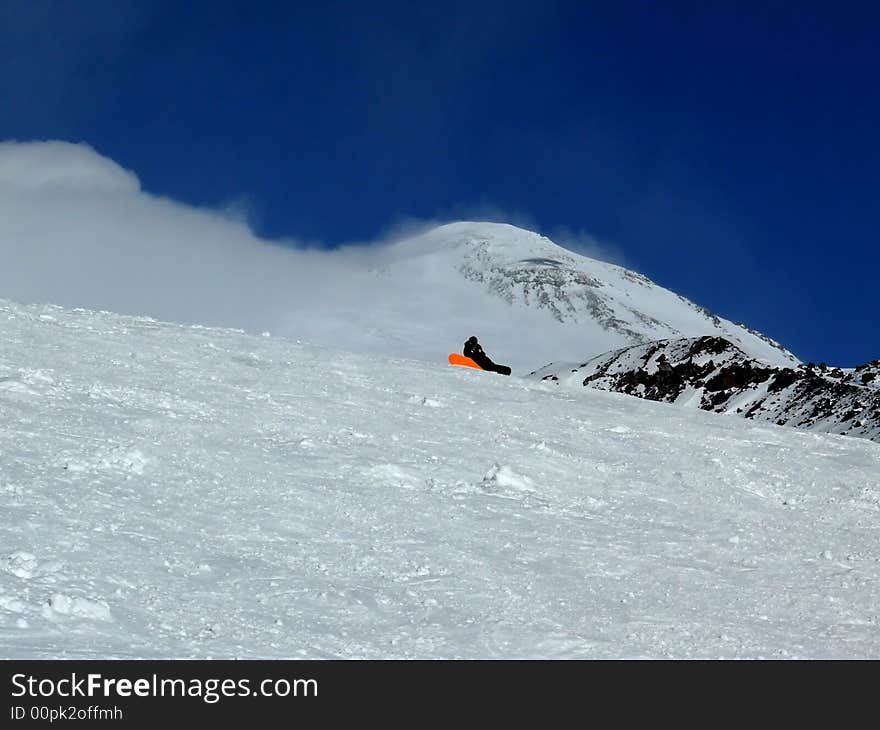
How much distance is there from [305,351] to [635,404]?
25.5ft

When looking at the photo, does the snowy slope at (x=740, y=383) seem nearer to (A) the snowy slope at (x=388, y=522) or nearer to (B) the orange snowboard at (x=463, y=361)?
(B) the orange snowboard at (x=463, y=361)

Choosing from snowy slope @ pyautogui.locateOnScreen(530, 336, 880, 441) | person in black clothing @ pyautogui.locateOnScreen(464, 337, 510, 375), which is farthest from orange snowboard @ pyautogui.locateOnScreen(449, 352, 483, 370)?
snowy slope @ pyautogui.locateOnScreen(530, 336, 880, 441)

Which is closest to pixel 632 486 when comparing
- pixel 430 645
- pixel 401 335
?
pixel 430 645

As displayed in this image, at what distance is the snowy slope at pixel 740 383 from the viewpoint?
4584 cm

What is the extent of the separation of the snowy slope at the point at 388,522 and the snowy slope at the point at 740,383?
18.3 m

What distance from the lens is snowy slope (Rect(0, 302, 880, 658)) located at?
8.62 metres

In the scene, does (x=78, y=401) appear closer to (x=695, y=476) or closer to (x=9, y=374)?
(x=9, y=374)

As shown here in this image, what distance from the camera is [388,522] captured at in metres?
11.8

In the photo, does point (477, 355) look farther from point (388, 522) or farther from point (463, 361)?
point (388, 522)

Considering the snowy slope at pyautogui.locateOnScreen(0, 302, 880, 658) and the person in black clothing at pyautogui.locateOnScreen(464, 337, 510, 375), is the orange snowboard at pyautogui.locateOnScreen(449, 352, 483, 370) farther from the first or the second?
the snowy slope at pyautogui.locateOnScreen(0, 302, 880, 658)

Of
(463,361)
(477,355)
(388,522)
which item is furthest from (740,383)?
(388,522)

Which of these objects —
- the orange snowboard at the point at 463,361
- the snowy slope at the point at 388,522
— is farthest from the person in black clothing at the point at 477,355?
the snowy slope at the point at 388,522

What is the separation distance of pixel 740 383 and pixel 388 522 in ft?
170
